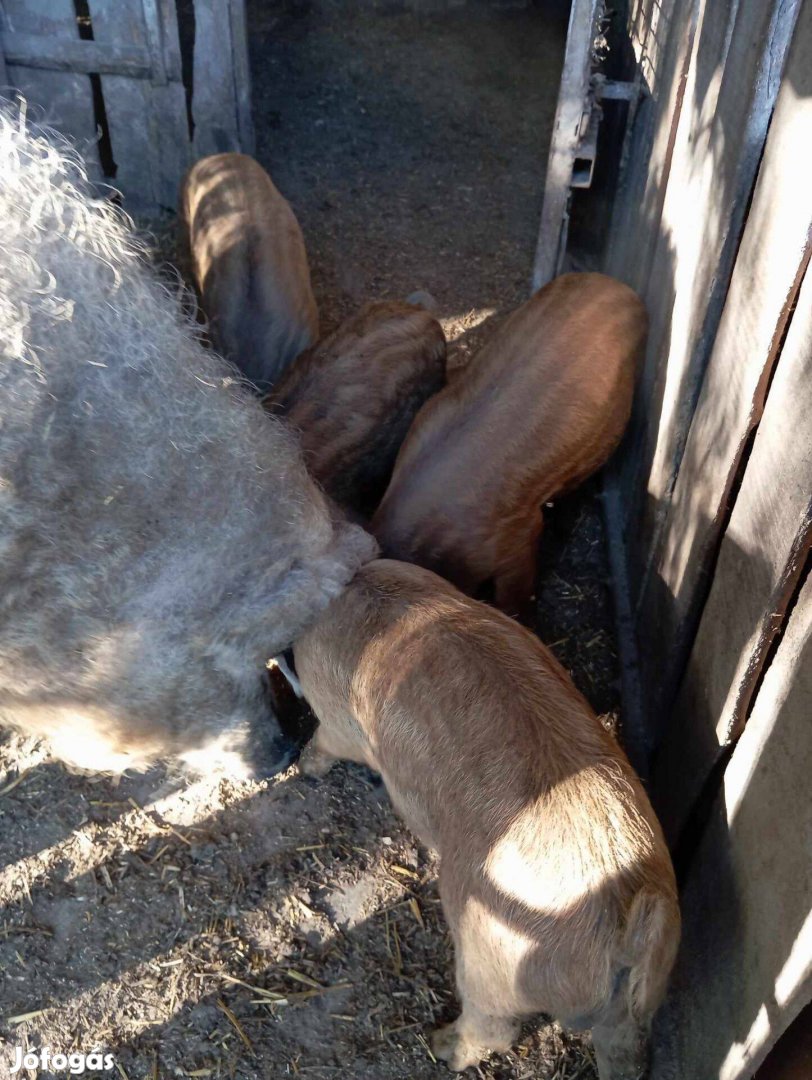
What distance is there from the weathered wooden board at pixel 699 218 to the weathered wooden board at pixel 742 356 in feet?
0.22

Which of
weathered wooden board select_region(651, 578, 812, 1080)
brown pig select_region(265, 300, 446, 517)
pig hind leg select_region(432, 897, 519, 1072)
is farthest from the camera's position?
brown pig select_region(265, 300, 446, 517)

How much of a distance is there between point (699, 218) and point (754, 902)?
62.8 inches

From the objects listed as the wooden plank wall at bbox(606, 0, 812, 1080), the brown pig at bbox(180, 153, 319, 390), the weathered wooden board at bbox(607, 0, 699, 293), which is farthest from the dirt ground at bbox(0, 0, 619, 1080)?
the brown pig at bbox(180, 153, 319, 390)

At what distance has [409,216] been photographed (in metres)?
→ 4.59

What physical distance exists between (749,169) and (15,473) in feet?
5.09

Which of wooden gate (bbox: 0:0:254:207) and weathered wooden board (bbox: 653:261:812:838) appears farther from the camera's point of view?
wooden gate (bbox: 0:0:254:207)

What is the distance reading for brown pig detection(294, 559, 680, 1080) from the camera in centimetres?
162

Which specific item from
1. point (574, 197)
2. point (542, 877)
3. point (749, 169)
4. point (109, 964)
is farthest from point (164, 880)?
point (574, 197)

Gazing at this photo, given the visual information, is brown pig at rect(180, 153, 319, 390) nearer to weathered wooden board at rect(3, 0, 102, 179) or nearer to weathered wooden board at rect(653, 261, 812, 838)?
weathered wooden board at rect(3, 0, 102, 179)

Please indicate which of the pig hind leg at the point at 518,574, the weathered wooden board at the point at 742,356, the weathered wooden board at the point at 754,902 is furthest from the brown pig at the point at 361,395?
the weathered wooden board at the point at 754,902

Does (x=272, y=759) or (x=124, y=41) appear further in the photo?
(x=124, y=41)

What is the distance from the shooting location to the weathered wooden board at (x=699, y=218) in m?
1.89

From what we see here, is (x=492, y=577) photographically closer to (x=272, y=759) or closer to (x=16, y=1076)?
(x=272, y=759)

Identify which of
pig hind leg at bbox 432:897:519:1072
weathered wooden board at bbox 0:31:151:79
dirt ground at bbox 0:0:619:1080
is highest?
weathered wooden board at bbox 0:31:151:79
